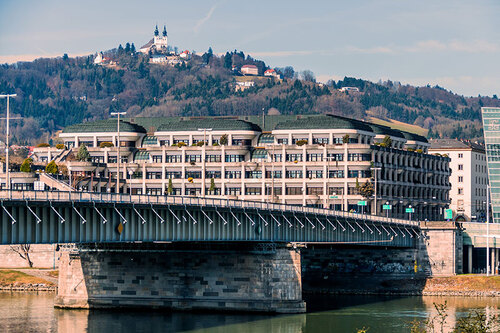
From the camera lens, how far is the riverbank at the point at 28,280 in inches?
6585

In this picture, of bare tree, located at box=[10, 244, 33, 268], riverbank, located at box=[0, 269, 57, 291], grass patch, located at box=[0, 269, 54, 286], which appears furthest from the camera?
bare tree, located at box=[10, 244, 33, 268]

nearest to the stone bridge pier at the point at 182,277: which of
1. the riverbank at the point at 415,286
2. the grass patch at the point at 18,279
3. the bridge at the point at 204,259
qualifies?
the bridge at the point at 204,259

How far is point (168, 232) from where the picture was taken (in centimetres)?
12188

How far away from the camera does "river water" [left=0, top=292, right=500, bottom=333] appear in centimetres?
12244

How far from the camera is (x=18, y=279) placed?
6698 inches

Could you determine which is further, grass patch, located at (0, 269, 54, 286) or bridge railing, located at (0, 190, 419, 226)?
grass patch, located at (0, 269, 54, 286)

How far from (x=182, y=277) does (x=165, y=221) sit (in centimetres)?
2116

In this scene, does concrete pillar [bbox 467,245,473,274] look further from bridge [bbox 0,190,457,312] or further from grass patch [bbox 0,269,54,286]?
grass patch [bbox 0,269,54,286]

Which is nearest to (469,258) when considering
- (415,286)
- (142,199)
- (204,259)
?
(415,286)

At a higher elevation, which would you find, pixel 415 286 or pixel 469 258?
pixel 469 258

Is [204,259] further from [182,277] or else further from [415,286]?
[415,286]

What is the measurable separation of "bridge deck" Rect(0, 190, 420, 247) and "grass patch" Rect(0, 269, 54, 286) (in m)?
47.0

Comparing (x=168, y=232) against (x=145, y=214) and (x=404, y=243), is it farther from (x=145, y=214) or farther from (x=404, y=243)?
(x=404, y=243)

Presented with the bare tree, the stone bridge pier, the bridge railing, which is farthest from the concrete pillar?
the bare tree
